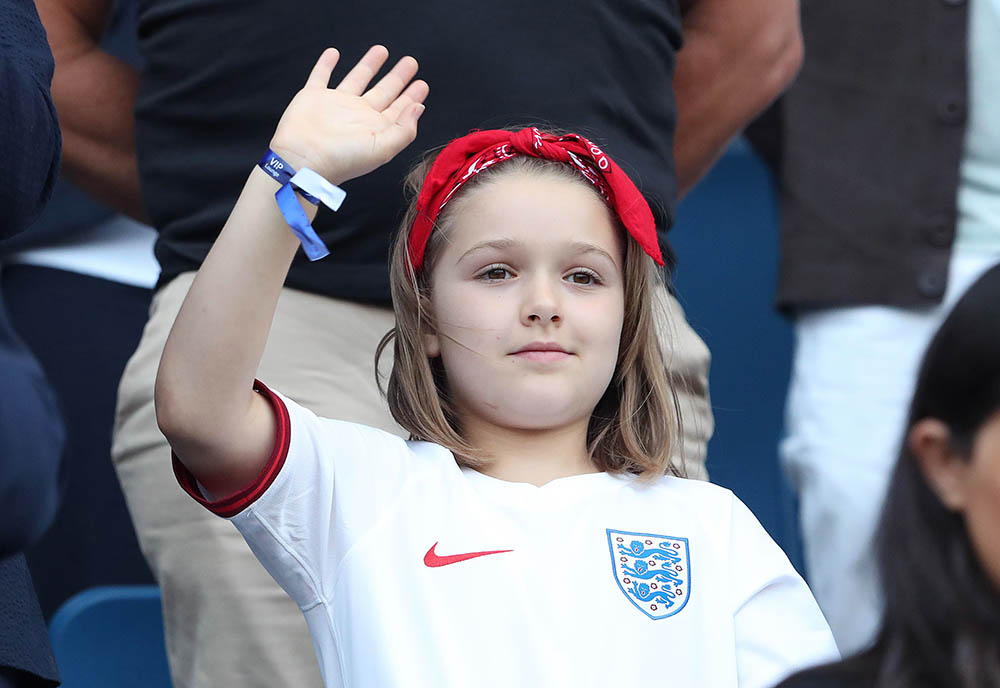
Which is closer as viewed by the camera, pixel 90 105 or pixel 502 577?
pixel 502 577

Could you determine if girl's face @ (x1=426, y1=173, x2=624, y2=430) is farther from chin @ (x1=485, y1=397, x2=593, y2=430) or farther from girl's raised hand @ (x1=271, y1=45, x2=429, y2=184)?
girl's raised hand @ (x1=271, y1=45, x2=429, y2=184)

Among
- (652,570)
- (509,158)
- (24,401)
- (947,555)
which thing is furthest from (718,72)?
(24,401)

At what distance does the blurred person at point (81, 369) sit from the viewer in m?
2.75

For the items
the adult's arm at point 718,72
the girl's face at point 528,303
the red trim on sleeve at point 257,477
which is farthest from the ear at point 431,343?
the adult's arm at point 718,72

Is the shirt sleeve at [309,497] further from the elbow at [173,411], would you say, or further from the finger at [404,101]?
the finger at [404,101]

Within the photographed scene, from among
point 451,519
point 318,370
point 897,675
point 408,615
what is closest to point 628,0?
point 318,370

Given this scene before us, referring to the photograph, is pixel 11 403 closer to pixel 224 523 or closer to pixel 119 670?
pixel 224 523

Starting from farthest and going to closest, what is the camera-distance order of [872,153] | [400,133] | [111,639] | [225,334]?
1. [872,153]
2. [111,639]
3. [400,133]
4. [225,334]

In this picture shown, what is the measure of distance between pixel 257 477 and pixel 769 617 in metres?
0.68

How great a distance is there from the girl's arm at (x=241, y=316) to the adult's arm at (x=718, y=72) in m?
1.06

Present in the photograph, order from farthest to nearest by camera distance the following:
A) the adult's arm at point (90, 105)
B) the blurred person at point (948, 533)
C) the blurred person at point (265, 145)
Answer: the adult's arm at point (90, 105)
the blurred person at point (265, 145)
the blurred person at point (948, 533)

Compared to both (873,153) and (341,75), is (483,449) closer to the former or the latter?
(341,75)

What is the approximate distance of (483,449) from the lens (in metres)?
1.89

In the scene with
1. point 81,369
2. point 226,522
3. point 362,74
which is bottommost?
point 81,369
